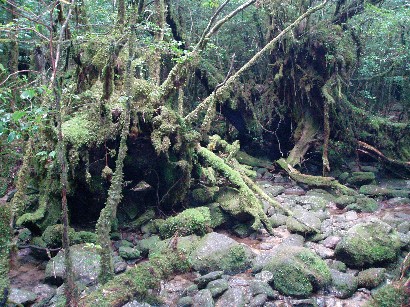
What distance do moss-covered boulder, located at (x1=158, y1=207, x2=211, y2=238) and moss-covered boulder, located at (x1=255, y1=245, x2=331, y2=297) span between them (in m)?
1.45

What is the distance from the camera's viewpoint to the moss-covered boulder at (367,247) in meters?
5.43

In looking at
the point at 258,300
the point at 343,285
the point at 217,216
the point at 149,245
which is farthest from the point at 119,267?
the point at 343,285

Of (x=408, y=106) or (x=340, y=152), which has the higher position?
(x=408, y=106)

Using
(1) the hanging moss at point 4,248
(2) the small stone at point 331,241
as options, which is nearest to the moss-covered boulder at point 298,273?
(2) the small stone at point 331,241

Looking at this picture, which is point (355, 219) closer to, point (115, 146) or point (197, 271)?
point (197, 271)

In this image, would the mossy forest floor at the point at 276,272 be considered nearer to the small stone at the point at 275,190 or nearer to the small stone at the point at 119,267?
the small stone at the point at 119,267

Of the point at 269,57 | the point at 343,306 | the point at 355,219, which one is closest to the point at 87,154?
the point at 343,306

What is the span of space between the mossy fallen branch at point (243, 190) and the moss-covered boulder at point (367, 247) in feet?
4.94

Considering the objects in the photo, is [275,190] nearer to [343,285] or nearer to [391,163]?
[391,163]

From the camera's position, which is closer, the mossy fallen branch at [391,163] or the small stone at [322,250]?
the small stone at [322,250]

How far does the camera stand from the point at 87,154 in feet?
20.1

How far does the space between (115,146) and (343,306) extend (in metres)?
4.34

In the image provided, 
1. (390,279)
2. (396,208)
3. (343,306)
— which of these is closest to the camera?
(343,306)

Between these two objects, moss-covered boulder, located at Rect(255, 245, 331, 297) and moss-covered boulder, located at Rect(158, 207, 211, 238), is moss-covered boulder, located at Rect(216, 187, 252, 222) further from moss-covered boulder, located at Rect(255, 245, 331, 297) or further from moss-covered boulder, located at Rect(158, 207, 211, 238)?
moss-covered boulder, located at Rect(255, 245, 331, 297)
